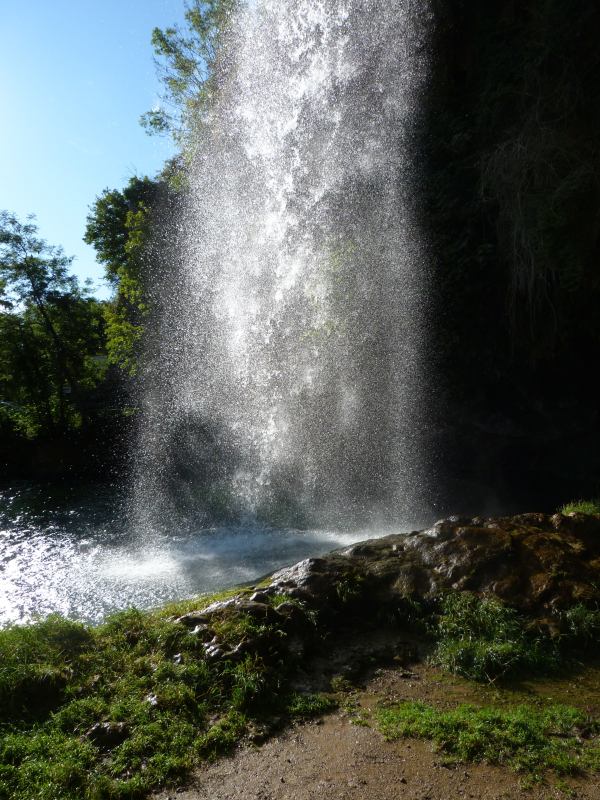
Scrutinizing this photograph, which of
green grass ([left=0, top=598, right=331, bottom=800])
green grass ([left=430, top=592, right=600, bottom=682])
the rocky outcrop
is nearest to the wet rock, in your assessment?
the rocky outcrop

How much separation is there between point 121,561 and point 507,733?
7914 millimetres

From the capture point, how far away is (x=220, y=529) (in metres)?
11.5

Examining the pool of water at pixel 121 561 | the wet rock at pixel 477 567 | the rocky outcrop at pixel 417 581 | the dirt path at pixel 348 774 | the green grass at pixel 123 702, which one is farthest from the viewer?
the pool of water at pixel 121 561

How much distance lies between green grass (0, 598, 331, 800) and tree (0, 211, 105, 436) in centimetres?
2205

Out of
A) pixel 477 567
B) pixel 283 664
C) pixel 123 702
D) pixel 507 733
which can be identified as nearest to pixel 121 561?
pixel 123 702

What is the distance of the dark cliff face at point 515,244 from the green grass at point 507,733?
26.6 feet

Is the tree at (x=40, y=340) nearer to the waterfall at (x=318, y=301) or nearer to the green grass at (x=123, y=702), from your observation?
the waterfall at (x=318, y=301)

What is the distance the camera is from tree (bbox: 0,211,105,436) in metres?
24.4

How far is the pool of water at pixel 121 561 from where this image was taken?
8.06m

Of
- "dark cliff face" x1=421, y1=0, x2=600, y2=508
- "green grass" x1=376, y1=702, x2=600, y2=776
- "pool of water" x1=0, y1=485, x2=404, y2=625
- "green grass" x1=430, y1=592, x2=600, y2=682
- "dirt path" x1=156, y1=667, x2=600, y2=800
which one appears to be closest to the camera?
"dirt path" x1=156, y1=667, x2=600, y2=800

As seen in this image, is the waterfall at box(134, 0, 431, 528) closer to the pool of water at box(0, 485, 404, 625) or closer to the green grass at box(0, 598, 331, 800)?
the pool of water at box(0, 485, 404, 625)

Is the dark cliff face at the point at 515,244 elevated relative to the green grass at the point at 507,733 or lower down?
elevated

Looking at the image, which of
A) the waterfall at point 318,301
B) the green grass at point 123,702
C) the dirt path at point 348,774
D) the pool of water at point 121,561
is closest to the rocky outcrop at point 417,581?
the green grass at point 123,702

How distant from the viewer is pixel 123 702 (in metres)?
4.00
